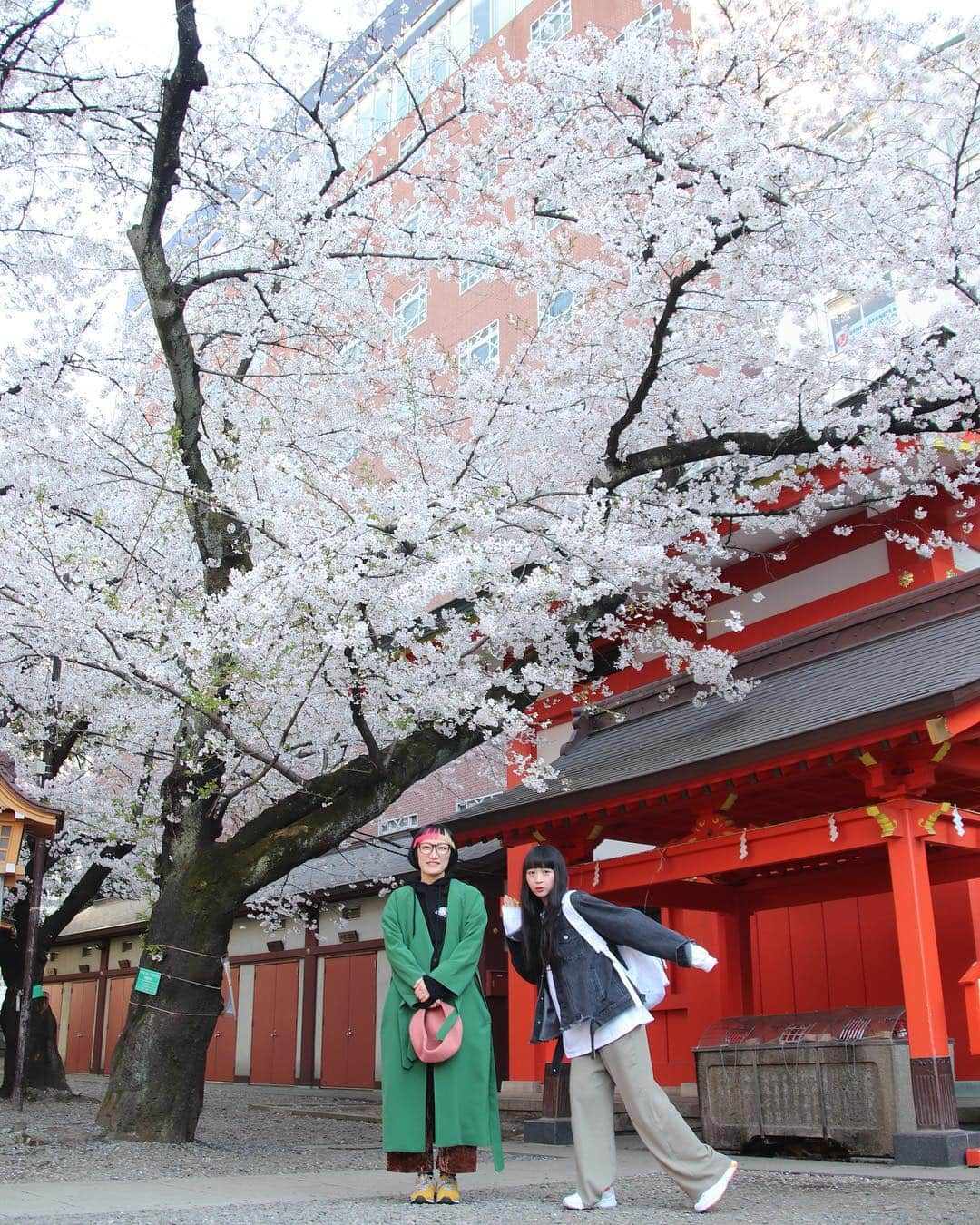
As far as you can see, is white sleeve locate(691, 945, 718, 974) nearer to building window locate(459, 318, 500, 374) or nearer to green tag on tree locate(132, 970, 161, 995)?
green tag on tree locate(132, 970, 161, 995)

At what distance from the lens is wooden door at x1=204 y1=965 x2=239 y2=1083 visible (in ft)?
65.7

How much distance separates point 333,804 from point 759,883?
13.1ft

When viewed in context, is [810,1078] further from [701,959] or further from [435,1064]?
[435,1064]

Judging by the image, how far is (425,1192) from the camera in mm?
4957

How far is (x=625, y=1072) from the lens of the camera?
189 inches

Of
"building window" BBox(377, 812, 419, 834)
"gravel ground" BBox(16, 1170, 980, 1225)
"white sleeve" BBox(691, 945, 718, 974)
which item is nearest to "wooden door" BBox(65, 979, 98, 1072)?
"building window" BBox(377, 812, 419, 834)

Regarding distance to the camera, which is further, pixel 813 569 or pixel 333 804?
pixel 813 569

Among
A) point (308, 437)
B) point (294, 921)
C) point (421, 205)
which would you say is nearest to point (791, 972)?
point (308, 437)

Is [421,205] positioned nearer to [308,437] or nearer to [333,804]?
[308,437]

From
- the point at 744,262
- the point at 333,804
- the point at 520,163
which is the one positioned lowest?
the point at 333,804

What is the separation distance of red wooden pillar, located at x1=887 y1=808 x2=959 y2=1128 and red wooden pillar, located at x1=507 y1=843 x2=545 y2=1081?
19.5 ft

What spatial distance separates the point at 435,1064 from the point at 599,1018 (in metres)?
0.82

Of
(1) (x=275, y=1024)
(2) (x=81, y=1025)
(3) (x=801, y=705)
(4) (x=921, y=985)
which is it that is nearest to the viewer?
(4) (x=921, y=985)

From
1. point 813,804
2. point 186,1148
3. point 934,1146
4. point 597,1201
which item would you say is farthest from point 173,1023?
point 813,804
